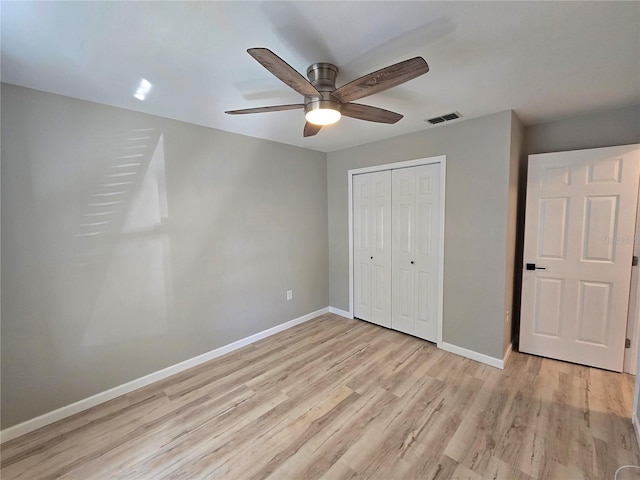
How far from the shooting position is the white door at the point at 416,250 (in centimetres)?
302

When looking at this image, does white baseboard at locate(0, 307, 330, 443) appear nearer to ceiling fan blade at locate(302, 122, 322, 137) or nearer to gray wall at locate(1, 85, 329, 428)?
gray wall at locate(1, 85, 329, 428)

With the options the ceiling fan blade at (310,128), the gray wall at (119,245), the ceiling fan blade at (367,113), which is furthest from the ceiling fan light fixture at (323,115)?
the gray wall at (119,245)

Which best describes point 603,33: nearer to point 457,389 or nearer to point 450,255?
point 450,255

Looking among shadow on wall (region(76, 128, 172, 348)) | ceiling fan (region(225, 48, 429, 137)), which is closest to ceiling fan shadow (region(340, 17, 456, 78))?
ceiling fan (region(225, 48, 429, 137))

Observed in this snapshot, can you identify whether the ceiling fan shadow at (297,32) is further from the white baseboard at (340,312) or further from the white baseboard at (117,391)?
the white baseboard at (340,312)

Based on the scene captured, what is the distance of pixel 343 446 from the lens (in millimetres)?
1771

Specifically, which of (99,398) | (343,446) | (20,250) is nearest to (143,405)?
(99,398)

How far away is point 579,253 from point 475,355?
138 centimetres

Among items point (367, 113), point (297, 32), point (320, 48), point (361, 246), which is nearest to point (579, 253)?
point (361, 246)

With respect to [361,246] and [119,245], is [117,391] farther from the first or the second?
[361,246]

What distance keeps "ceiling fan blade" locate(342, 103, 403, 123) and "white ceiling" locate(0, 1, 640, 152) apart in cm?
21

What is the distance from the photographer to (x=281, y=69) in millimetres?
1279

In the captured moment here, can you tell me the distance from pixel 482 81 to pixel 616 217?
1.83 metres

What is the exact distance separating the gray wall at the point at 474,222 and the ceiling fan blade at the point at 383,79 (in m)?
1.59
